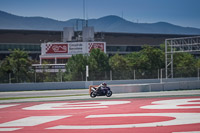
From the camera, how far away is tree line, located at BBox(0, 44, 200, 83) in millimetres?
49594

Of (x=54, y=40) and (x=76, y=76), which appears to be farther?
(x=54, y=40)

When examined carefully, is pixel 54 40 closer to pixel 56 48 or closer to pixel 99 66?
pixel 56 48

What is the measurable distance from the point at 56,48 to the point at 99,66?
24.4 metres

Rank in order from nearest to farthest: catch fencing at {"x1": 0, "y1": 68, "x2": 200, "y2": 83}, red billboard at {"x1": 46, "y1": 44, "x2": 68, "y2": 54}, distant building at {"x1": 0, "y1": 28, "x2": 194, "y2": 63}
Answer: catch fencing at {"x1": 0, "y1": 68, "x2": 200, "y2": 83} < red billboard at {"x1": 46, "y1": 44, "x2": 68, "y2": 54} < distant building at {"x1": 0, "y1": 28, "x2": 194, "y2": 63}

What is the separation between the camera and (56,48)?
85.1 meters

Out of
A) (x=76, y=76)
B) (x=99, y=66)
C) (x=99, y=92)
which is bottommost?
(x=99, y=92)

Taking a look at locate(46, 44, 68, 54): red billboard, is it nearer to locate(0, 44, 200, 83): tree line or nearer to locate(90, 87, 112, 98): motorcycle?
locate(0, 44, 200, 83): tree line

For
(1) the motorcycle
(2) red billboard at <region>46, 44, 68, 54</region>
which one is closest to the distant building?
(2) red billboard at <region>46, 44, 68, 54</region>

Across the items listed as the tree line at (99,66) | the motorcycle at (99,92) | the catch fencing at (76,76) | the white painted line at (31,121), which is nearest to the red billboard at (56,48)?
the tree line at (99,66)

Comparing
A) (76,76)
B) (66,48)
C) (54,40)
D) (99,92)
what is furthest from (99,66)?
(54,40)

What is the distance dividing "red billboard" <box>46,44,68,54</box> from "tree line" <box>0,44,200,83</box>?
1574cm

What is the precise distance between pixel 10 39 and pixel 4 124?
271 feet

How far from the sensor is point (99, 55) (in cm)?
6419

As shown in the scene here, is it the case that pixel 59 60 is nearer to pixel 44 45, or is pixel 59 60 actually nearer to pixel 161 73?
pixel 44 45
